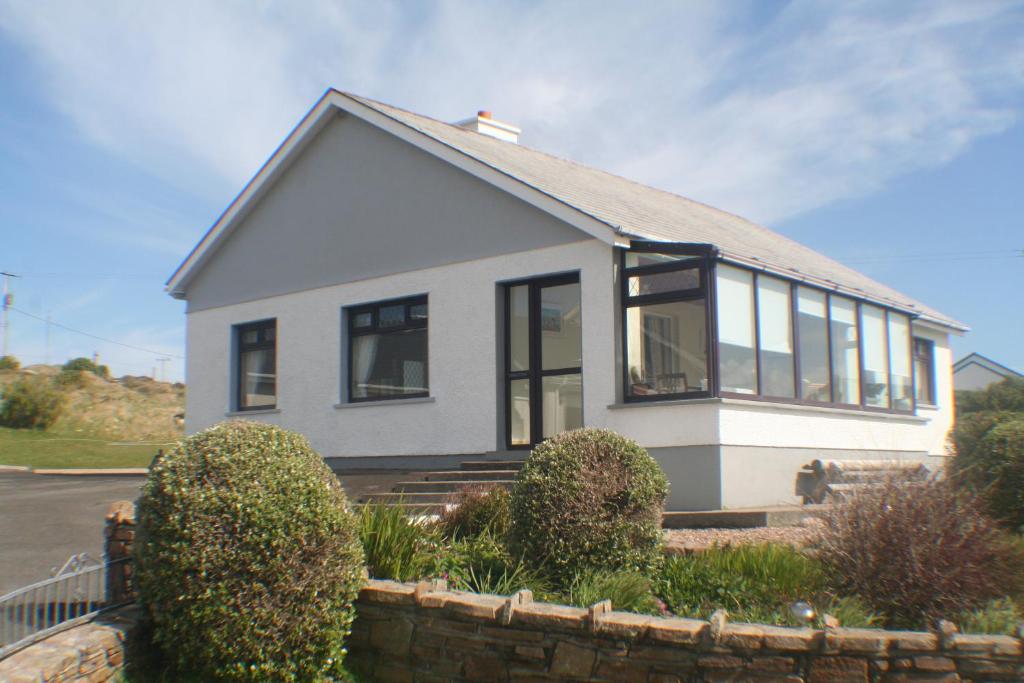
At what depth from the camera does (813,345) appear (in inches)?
538

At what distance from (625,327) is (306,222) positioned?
6936 mm

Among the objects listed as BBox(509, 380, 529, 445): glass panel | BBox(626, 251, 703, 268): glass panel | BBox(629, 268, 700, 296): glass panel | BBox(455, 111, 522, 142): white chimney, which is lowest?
BBox(509, 380, 529, 445): glass panel

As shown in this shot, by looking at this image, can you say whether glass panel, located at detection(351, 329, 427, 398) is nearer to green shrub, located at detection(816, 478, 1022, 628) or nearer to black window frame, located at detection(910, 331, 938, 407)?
green shrub, located at detection(816, 478, 1022, 628)

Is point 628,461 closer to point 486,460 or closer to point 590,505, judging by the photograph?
point 590,505

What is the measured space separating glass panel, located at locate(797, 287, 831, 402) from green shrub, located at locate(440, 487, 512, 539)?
19.6 feet

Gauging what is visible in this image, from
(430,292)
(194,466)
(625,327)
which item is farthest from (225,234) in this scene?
(194,466)

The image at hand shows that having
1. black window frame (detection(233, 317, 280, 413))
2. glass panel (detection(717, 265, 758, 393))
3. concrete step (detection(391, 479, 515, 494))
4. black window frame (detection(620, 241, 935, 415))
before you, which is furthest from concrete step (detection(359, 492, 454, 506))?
black window frame (detection(233, 317, 280, 413))

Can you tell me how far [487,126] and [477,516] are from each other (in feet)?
38.6

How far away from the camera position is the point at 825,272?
58.4 ft

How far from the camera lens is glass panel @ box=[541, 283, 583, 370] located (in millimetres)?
13172

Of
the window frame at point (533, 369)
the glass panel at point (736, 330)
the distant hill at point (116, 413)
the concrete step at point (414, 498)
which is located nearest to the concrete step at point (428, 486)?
the concrete step at point (414, 498)

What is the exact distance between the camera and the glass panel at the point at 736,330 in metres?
11.7

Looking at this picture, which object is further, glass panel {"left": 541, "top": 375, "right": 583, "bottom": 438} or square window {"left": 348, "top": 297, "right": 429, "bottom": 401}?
square window {"left": 348, "top": 297, "right": 429, "bottom": 401}

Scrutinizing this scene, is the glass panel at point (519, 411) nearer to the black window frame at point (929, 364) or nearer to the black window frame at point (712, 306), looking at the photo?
the black window frame at point (712, 306)
